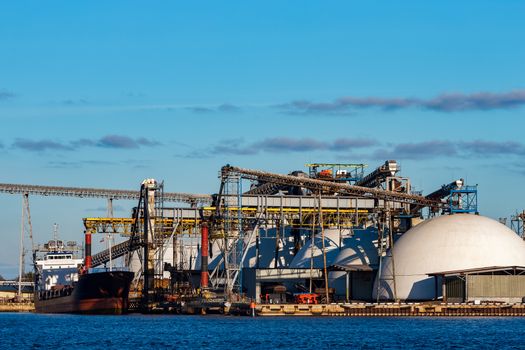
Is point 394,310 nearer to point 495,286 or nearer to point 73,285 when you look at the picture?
point 495,286

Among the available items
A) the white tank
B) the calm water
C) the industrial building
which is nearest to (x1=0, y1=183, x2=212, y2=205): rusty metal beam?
the industrial building

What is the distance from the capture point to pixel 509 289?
125875mm

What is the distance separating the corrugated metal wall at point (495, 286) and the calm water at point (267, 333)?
8148 mm

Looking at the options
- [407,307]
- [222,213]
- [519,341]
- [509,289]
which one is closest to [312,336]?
[519,341]

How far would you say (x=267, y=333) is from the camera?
95.2 meters

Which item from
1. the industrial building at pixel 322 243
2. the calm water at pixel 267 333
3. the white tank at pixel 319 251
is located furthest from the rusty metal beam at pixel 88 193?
the calm water at pixel 267 333

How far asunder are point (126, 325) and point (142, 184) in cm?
4097

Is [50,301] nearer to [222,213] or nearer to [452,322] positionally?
[222,213]

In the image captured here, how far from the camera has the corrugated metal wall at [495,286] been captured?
124938 millimetres

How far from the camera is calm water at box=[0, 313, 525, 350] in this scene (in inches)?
3319

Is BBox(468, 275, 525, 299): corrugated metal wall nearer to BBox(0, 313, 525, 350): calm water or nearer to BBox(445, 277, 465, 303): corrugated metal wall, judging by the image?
BBox(445, 277, 465, 303): corrugated metal wall

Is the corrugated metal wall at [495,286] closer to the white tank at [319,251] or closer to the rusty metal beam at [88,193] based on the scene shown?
the white tank at [319,251]

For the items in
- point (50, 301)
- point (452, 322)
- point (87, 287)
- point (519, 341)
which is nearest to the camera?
point (519, 341)

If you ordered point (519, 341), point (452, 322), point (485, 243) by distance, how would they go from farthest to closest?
1. point (485, 243)
2. point (452, 322)
3. point (519, 341)
